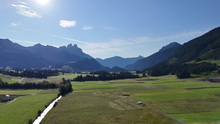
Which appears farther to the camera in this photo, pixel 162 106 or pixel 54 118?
pixel 162 106

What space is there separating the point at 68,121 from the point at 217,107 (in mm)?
57778

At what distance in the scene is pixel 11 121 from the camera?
61562 millimetres

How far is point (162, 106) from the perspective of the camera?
75.7 metres

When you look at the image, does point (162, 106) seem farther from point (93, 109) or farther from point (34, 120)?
point (34, 120)

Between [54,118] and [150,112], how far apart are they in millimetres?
35867

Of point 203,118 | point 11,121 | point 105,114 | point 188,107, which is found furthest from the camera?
point 188,107

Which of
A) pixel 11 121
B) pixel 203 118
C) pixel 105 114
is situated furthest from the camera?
pixel 105 114

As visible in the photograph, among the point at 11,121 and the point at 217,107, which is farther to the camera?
the point at 217,107

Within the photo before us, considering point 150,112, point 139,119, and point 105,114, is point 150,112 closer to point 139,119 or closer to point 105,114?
point 139,119

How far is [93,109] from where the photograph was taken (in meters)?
75.1

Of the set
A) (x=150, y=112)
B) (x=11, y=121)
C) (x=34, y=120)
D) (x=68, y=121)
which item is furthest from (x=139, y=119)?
(x=11, y=121)

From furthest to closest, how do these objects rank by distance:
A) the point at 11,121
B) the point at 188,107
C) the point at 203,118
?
the point at 188,107, the point at 11,121, the point at 203,118

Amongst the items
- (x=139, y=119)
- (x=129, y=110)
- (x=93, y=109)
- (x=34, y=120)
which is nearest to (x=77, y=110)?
(x=93, y=109)

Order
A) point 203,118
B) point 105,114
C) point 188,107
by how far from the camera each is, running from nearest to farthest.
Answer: point 203,118, point 105,114, point 188,107
